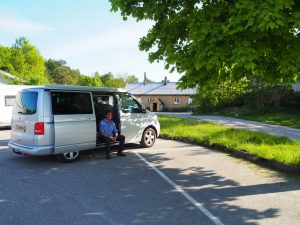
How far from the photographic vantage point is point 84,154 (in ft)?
33.2

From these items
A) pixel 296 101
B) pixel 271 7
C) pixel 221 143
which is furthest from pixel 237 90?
pixel 271 7

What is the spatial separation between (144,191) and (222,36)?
3444 millimetres

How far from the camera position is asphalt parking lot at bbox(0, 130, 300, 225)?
5.04 metres

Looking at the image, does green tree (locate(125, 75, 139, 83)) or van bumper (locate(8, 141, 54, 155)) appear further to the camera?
green tree (locate(125, 75, 139, 83))

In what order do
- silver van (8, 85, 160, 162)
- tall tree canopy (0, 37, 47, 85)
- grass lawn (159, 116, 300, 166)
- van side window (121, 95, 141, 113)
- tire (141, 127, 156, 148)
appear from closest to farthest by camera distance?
silver van (8, 85, 160, 162) < grass lawn (159, 116, 300, 166) < van side window (121, 95, 141, 113) < tire (141, 127, 156, 148) < tall tree canopy (0, 37, 47, 85)

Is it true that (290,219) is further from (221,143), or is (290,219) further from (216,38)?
(221,143)

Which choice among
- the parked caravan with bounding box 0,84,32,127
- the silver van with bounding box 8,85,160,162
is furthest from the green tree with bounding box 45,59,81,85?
the silver van with bounding box 8,85,160,162

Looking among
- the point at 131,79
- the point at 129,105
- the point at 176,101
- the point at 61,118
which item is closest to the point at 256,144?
the point at 129,105

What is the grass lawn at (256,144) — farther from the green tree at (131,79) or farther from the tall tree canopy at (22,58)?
the green tree at (131,79)

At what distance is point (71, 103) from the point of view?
29.1 feet

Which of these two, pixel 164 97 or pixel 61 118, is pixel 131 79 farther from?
pixel 61 118

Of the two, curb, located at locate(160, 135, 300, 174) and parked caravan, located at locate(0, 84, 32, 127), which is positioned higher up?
parked caravan, located at locate(0, 84, 32, 127)

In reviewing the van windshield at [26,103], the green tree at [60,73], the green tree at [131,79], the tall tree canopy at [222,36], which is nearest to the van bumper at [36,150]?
the van windshield at [26,103]

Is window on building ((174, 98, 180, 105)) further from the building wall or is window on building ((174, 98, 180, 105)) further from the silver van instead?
the silver van
